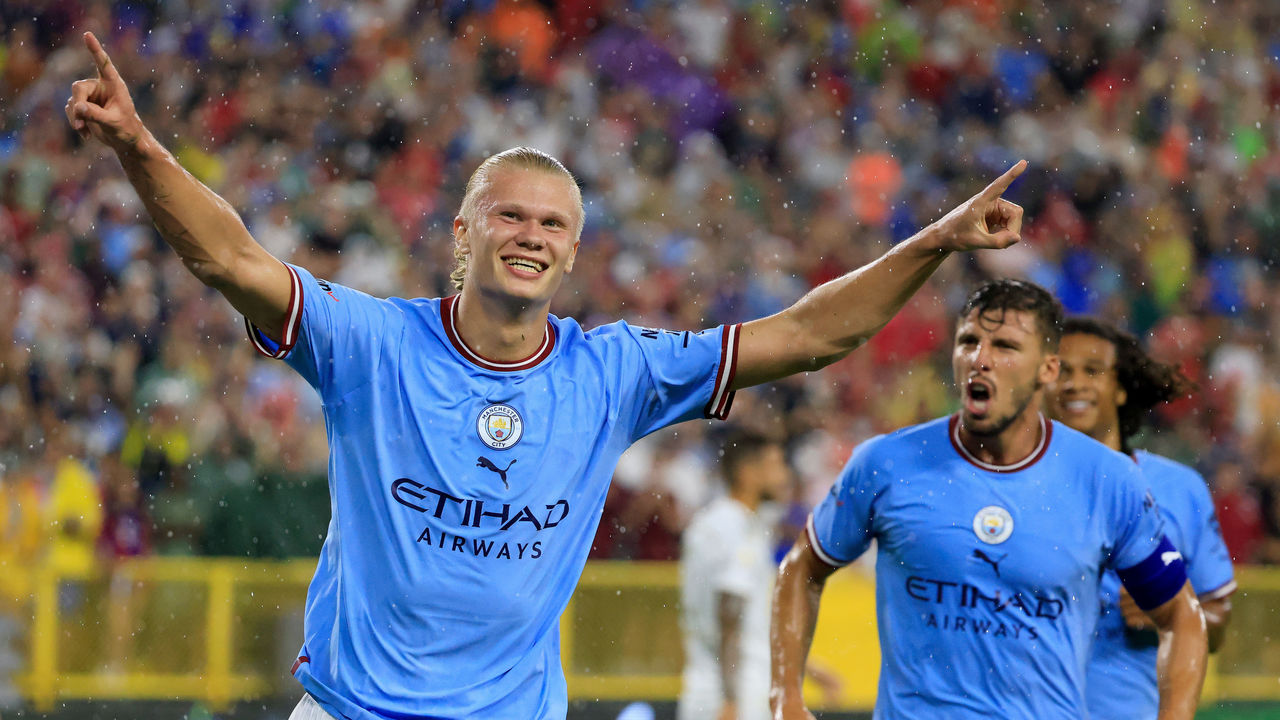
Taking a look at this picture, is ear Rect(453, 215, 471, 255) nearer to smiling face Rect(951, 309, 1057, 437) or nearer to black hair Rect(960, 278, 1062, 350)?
smiling face Rect(951, 309, 1057, 437)

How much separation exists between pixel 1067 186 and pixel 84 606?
400 inches

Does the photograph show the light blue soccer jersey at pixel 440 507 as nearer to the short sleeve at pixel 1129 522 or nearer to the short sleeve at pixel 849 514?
the short sleeve at pixel 849 514

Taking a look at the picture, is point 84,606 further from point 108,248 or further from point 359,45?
point 359,45

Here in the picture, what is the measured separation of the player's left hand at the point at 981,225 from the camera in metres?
3.80

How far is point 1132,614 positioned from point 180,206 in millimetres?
3741

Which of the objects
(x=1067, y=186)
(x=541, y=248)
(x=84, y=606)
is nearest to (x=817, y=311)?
(x=541, y=248)

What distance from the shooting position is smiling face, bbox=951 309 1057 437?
16.4 feet

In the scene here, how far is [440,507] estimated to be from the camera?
369cm

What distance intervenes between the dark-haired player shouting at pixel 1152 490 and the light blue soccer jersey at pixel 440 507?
2558 millimetres

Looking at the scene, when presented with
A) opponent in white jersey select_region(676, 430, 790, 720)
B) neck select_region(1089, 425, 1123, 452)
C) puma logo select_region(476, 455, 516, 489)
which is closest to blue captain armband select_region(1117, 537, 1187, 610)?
neck select_region(1089, 425, 1123, 452)

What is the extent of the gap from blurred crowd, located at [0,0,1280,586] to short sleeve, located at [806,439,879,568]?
5.99m

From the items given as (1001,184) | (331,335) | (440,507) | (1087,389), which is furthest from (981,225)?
(1087,389)

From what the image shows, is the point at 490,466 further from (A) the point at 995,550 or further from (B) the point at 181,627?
(B) the point at 181,627

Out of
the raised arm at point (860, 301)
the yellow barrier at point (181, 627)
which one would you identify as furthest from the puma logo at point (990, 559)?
the yellow barrier at point (181, 627)
